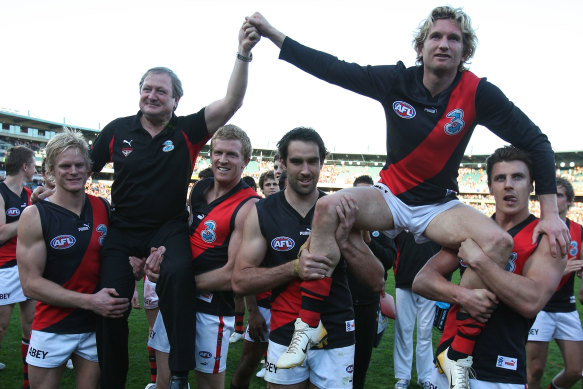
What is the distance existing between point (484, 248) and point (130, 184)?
279 cm

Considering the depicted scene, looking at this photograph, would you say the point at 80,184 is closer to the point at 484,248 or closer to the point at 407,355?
the point at 484,248

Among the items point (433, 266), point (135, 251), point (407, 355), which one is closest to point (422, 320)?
point (407, 355)

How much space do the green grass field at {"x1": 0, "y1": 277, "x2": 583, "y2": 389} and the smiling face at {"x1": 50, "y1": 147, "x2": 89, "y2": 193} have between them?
3.03 meters

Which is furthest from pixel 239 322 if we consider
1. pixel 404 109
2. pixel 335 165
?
pixel 335 165

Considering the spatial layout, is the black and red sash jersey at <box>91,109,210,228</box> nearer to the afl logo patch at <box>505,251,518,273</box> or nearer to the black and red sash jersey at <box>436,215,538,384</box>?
→ the black and red sash jersey at <box>436,215,538,384</box>

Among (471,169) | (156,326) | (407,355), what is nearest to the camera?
(156,326)

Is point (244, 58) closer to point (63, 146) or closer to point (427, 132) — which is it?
point (427, 132)

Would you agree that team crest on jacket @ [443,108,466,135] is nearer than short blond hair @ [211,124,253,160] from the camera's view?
Yes

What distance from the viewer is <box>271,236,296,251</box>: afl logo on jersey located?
337cm

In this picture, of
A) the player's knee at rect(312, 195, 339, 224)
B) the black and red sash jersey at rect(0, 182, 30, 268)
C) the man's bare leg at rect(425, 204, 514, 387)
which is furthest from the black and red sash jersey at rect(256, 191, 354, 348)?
the black and red sash jersey at rect(0, 182, 30, 268)

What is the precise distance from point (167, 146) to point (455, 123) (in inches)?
91.6

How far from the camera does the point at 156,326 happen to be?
161 inches

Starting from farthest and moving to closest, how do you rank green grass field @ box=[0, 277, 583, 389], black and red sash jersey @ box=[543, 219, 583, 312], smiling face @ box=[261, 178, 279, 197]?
smiling face @ box=[261, 178, 279, 197]
green grass field @ box=[0, 277, 583, 389]
black and red sash jersey @ box=[543, 219, 583, 312]

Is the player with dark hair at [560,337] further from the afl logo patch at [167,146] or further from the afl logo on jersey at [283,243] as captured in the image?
the afl logo patch at [167,146]
